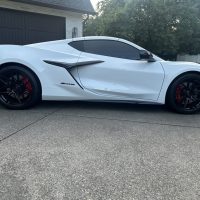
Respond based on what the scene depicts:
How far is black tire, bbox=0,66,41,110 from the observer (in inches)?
220

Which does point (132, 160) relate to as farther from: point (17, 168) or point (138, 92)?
point (138, 92)

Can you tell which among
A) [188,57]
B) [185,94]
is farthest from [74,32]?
[188,57]

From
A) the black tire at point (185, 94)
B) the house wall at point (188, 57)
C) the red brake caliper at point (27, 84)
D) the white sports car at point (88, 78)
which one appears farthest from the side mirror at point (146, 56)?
the house wall at point (188, 57)

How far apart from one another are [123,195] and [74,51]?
3.55 m

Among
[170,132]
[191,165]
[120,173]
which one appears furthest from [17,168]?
[170,132]

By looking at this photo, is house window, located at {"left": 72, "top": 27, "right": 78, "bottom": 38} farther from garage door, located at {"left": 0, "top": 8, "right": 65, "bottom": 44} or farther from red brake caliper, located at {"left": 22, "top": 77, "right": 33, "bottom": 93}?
red brake caliper, located at {"left": 22, "top": 77, "right": 33, "bottom": 93}

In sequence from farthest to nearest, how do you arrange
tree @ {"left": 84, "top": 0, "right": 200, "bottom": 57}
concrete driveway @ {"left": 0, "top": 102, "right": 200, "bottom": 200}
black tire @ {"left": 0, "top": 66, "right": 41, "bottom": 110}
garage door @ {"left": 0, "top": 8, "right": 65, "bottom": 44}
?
tree @ {"left": 84, "top": 0, "right": 200, "bottom": 57} → garage door @ {"left": 0, "top": 8, "right": 65, "bottom": 44} → black tire @ {"left": 0, "top": 66, "right": 41, "bottom": 110} → concrete driveway @ {"left": 0, "top": 102, "right": 200, "bottom": 200}

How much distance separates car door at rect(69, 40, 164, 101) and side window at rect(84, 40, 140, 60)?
84mm

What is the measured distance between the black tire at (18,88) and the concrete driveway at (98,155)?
0.19 m

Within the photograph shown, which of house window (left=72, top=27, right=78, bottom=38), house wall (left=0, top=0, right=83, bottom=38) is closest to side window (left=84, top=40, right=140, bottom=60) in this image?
house wall (left=0, top=0, right=83, bottom=38)

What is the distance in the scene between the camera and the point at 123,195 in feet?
8.79

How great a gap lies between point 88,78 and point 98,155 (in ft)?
7.65

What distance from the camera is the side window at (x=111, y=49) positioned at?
18.8ft

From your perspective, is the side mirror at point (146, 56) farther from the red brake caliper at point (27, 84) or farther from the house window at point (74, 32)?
the house window at point (74, 32)
